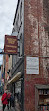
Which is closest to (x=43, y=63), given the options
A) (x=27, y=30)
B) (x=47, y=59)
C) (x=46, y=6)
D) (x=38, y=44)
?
(x=47, y=59)

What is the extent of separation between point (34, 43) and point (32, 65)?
159cm

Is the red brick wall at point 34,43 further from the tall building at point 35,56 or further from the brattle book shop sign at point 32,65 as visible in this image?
the brattle book shop sign at point 32,65

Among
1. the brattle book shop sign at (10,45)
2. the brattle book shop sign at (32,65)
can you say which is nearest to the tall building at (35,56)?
the brattle book shop sign at (32,65)

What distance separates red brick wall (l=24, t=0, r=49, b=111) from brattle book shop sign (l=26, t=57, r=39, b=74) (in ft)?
0.72

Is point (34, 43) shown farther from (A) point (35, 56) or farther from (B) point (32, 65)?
(B) point (32, 65)

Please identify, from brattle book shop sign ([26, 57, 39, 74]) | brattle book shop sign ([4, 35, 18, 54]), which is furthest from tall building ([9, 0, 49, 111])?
brattle book shop sign ([4, 35, 18, 54])

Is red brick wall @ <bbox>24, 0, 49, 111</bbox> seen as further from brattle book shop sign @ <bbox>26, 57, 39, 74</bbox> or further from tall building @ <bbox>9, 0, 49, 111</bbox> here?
brattle book shop sign @ <bbox>26, 57, 39, 74</bbox>

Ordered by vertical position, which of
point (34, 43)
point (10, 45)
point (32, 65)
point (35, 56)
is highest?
point (34, 43)

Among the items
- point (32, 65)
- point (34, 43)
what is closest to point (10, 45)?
point (34, 43)

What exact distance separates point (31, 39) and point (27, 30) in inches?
28.3

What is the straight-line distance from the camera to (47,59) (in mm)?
12992

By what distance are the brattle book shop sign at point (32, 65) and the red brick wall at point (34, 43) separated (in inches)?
8.7

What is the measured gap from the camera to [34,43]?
42.9ft

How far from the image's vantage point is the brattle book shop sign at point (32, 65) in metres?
12.6
